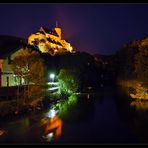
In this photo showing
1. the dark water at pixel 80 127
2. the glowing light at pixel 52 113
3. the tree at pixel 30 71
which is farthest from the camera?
the tree at pixel 30 71

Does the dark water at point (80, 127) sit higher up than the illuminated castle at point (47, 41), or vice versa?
the illuminated castle at point (47, 41)

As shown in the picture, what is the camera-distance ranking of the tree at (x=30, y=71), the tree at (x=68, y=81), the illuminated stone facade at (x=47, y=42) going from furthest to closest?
the illuminated stone facade at (x=47, y=42) → the tree at (x=68, y=81) → the tree at (x=30, y=71)

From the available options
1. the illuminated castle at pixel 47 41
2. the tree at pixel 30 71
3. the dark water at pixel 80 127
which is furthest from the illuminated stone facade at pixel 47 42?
the dark water at pixel 80 127

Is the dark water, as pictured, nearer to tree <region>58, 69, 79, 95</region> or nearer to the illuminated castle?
tree <region>58, 69, 79, 95</region>

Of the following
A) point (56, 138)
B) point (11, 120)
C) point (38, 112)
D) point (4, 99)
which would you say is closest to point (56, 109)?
point (38, 112)

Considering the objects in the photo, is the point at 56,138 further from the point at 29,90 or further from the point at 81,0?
the point at 29,90

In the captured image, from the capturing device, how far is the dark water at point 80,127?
64.1 feet

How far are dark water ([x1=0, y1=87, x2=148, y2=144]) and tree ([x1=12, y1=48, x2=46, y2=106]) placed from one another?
3.16 metres

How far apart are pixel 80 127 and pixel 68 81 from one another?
89.3 ft

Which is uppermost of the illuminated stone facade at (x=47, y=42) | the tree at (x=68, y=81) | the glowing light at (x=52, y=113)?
the illuminated stone facade at (x=47, y=42)

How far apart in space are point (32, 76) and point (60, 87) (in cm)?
1466

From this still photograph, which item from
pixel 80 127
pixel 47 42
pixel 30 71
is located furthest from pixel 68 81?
pixel 47 42

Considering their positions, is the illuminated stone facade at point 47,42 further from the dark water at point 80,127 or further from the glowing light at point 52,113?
the dark water at point 80,127

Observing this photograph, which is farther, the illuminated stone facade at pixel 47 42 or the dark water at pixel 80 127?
the illuminated stone facade at pixel 47 42
